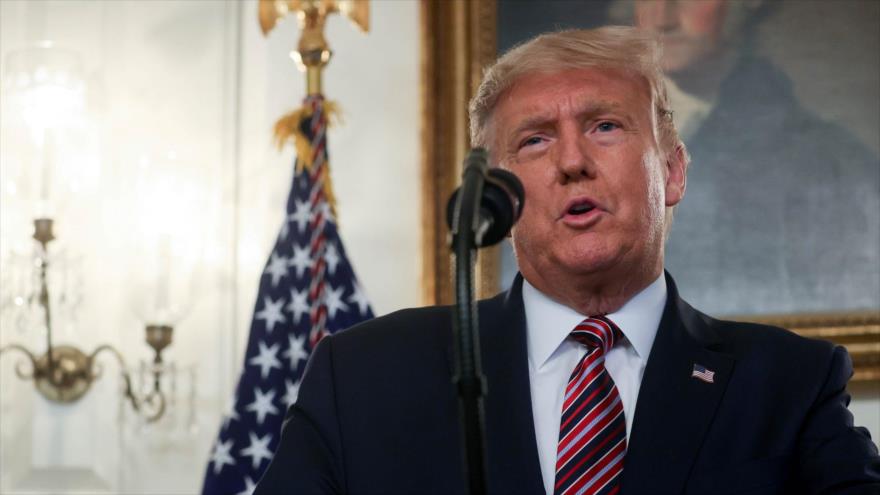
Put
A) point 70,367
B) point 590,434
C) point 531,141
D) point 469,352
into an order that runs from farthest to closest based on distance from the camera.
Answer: point 70,367, point 531,141, point 590,434, point 469,352

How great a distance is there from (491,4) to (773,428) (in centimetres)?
235

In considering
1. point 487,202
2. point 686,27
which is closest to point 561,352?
point 487,202

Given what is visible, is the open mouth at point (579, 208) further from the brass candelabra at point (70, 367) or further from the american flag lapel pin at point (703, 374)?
the brass candelabra at point (70, 367)

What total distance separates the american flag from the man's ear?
1.47m

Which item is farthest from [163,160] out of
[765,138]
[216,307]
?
[765,138]

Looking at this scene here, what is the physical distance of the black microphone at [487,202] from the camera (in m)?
1.36

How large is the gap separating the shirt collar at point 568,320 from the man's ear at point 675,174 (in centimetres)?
25

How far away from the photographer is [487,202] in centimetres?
137

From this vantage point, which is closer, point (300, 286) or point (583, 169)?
point (583, 169)

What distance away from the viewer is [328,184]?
3.76 metres

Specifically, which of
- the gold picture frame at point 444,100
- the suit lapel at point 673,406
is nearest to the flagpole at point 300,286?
the gold picture frame at point 444,100

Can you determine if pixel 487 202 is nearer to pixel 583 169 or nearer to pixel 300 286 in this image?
pixel 583 169

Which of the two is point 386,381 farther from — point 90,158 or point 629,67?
point 90,158

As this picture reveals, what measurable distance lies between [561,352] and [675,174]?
22.1 inches
